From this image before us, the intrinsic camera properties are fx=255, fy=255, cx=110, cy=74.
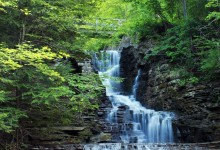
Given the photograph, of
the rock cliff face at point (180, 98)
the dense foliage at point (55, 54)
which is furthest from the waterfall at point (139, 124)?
the dense foliage at point (55, 54)

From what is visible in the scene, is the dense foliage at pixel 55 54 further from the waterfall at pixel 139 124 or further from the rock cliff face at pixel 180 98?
the waterfall at pixel 139 124

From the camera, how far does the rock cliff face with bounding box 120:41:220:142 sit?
10.4 m

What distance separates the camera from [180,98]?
11859mm

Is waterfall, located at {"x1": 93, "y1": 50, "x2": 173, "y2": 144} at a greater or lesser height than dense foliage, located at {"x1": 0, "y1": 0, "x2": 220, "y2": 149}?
lesser

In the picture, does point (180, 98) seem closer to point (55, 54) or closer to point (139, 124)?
point (139, 124)

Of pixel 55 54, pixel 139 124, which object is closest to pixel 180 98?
pixel 139 124

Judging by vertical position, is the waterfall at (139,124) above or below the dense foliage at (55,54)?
below

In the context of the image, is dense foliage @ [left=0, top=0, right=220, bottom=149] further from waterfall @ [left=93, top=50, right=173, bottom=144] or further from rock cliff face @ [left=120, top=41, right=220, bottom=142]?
waterfall @ [left=93, top=50, right=173, bottom=144]

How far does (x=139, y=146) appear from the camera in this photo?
8203 millimetres

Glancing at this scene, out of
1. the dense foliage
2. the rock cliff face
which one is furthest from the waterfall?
the dense foliage

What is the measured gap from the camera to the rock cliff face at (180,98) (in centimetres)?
1038

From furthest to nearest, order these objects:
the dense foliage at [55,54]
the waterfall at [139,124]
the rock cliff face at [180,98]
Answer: the waterfall at [139,124] < the rock cliff face at [180,98] < the dense foliage at [55,54]

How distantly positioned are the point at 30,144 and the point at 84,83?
277 centimetres

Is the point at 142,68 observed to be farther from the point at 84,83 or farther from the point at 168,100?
the point at 84,83
